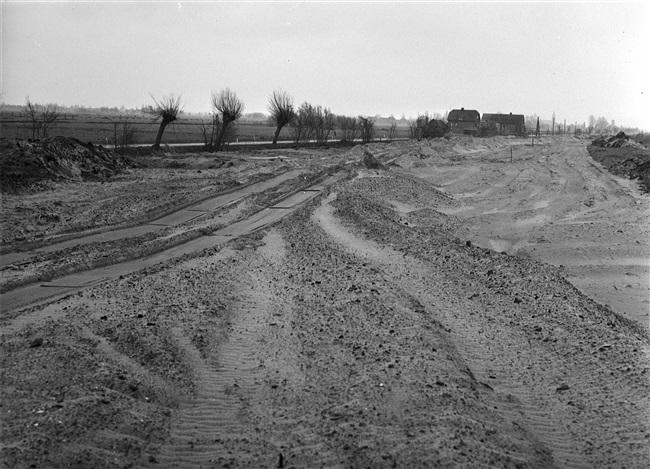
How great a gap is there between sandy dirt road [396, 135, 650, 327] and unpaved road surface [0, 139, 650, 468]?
2.76 feet

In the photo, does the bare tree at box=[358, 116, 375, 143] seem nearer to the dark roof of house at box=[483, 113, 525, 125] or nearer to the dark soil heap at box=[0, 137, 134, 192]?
the dark soil heap at box=[0, 137, 134, 192]

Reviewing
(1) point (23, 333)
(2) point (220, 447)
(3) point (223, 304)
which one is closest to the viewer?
(2) point (220, 447)

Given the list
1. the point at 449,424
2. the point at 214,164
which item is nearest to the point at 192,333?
the point at 449,424

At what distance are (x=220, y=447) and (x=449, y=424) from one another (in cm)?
204

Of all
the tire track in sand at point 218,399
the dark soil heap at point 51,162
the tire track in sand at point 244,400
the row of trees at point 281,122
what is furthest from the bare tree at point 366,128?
the tire track in sand at point 218,399

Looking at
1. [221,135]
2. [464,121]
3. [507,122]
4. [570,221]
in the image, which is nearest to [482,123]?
[464,121]

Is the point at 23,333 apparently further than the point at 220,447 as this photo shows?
Yes

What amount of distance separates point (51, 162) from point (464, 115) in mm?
103936

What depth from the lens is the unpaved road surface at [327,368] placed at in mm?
5535

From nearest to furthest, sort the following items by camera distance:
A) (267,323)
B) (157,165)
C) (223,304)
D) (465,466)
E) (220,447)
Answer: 1. (465,466)
2. (220,447)
3. (267,323)
4. (223,304)
5. (157,165)

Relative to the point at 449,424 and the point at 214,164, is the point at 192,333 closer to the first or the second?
the point at 449,424

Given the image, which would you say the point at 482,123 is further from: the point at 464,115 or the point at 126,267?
the point at 126,267

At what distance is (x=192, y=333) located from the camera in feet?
27.4

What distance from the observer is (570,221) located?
792 inches
